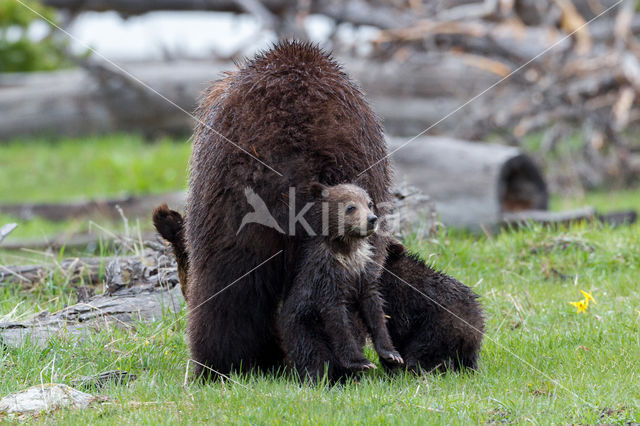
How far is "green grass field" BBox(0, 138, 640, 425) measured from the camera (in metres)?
3.87

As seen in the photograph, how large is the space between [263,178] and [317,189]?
0.28 meters

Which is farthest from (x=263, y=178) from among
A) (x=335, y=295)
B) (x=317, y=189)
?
(x=335, y=295)

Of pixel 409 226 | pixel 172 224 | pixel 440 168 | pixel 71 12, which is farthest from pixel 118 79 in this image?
pixel 172 224

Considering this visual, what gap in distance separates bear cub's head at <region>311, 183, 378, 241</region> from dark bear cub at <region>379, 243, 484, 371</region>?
667 millimetres

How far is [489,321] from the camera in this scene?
5.62 metres

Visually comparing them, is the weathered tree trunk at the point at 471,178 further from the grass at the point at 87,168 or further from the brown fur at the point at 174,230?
the grass at the point at 87,168

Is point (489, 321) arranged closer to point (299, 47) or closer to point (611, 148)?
point (299, 47)

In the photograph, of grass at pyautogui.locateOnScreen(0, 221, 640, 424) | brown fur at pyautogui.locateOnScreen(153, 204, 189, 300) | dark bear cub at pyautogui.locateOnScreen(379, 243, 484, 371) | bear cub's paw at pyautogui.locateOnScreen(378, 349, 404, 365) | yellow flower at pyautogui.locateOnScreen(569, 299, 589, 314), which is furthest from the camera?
yellow flower at pyautogui.locateOnScreen(569, 299, 589, 314)

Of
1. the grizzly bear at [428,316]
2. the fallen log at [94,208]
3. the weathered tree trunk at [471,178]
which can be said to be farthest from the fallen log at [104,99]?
the grizzly bear at [428,316]

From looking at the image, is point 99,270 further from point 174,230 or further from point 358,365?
point 358,365

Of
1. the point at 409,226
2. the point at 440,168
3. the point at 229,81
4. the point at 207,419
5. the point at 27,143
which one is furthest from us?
the point at 27,143

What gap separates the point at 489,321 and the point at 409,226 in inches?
59.3

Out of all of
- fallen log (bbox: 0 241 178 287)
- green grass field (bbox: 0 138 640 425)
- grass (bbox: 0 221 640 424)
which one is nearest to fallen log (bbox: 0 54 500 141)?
green grass field (bbox: 0 138 640 425)

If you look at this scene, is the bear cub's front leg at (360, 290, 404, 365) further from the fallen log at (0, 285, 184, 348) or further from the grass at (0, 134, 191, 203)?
the grass at (0, 134, 191, 203)
